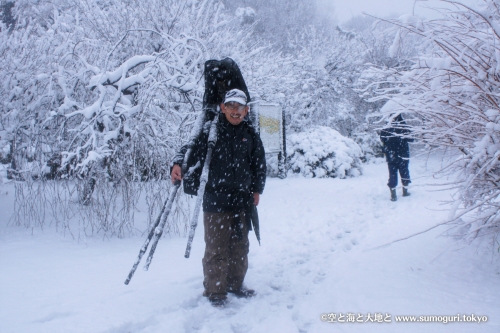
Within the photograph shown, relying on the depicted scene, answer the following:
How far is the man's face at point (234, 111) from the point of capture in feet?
8.86

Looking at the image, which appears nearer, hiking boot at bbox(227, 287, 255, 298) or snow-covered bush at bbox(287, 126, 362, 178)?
hiking boot at bbox(227, 287, 255, 298)

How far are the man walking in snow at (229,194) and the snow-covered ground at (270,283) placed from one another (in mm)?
206

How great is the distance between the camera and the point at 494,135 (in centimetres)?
215

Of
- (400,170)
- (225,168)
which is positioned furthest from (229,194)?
(400,170)

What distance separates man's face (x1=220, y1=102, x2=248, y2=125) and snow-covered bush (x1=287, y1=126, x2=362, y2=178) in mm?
7194

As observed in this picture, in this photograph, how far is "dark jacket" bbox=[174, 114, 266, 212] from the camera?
2.69 m

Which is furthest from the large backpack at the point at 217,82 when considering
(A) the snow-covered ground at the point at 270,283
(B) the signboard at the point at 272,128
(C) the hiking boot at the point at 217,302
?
(B) the signboard at the point at 272,128

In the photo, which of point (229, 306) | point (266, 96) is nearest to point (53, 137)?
point (229, 306)

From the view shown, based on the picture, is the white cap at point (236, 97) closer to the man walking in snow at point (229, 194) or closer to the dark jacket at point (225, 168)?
the man walking in snow at point (229, 194)

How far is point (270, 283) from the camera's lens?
3.05 metres

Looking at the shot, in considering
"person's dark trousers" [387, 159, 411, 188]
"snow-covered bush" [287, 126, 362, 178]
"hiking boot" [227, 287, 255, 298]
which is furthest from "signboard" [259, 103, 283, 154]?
"hiking boot" [227, 287, 255, 298]

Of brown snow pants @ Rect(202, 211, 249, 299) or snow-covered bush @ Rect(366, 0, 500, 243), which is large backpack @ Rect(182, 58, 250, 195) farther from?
snow-covered bush @ Rect(366, 0, 500, 243)

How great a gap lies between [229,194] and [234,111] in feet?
2.14

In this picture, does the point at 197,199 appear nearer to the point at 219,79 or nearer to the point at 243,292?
the point at 243,292
